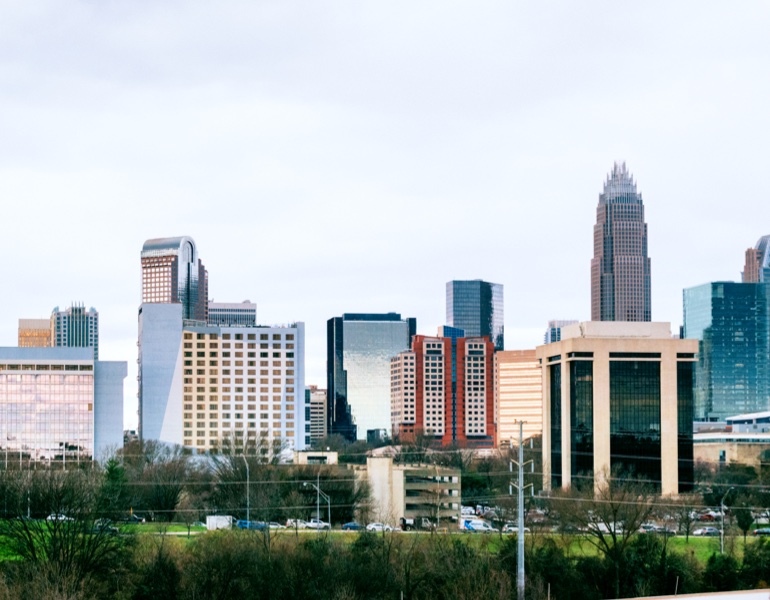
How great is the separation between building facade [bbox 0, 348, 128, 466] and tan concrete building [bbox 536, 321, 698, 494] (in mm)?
64077

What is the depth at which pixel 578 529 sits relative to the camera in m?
90.9

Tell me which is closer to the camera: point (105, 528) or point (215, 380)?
point (105, 528)

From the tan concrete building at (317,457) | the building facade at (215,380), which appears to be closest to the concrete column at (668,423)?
the tan concrete building at (317,457)

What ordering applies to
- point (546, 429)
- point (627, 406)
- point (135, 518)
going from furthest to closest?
point (546, 429) < point (627, 406) < point (135, 518)

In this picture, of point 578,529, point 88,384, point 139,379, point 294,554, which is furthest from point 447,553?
point 139,379

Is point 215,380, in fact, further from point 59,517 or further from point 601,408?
point 59,517

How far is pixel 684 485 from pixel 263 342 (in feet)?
279

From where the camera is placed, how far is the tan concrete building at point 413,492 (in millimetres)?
113812

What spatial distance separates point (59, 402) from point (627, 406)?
259 ft

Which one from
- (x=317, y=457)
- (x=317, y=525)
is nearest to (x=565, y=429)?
(x=317, y=525)

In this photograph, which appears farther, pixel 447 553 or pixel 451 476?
pixel 451 476

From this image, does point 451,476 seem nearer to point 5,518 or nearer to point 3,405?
point 5,518

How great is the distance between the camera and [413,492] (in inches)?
4599

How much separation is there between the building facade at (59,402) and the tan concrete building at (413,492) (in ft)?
181
